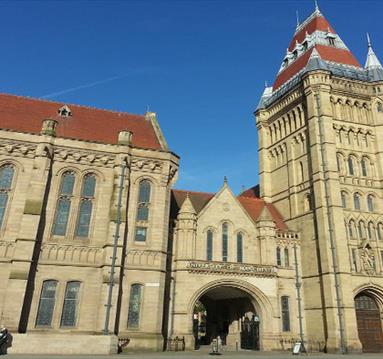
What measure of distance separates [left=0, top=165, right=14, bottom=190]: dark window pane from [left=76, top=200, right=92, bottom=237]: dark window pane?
517cm

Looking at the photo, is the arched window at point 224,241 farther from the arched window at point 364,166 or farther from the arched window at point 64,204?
the arched window at point 364,166

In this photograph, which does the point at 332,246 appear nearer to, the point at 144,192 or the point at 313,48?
the point at 144,192

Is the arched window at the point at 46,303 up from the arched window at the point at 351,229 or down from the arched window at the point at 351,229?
down

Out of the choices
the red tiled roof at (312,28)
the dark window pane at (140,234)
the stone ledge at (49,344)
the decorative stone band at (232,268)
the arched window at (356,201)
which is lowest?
the stone ledge at (49,344)

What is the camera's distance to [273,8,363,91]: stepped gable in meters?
43.2

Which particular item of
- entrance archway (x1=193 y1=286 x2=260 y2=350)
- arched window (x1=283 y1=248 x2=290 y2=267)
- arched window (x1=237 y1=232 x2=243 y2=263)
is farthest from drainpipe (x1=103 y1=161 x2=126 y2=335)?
arched window (x1=283 y1=248 x2=290 y2=267)

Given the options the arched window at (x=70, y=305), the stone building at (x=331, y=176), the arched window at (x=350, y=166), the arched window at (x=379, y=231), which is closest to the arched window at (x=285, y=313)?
the stone building at (x=331, y=176)

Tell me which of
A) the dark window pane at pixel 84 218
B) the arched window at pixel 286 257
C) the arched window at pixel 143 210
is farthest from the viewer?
the arched window at pixel 286 257

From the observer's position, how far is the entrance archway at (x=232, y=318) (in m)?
33.2

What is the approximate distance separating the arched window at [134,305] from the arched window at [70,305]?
141 inches

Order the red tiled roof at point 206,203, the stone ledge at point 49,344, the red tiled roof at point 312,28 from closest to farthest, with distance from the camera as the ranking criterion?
1. the stone ledge at point 49,344
2. the red tiled roof at point 206,203
3. the red tiled roof at point 312,28

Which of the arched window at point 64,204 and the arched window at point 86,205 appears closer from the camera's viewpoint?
the arched window at point 64,204

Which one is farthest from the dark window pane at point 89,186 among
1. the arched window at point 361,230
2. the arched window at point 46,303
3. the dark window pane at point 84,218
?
the arched window at point 361,230

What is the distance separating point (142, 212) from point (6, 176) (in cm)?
1000
